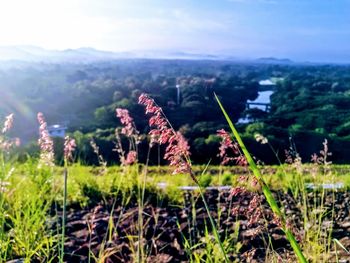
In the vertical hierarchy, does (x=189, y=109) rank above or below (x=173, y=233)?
below

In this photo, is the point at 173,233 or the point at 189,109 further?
the point at 189,109

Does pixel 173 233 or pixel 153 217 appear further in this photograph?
pixel 153 217

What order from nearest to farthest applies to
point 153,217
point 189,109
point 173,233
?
point 173,233 → point 153,217 → point 189,109

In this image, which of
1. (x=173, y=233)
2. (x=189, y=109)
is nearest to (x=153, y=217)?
(x=173, y=233)

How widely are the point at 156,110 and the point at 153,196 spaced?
3578 mm

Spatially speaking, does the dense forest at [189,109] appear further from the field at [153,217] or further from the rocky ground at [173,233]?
the rocky ground at [173,233]

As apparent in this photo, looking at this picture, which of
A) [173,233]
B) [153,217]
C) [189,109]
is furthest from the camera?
[189,109]

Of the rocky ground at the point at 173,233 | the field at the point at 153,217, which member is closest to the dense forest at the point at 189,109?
the field at the point at 153,217

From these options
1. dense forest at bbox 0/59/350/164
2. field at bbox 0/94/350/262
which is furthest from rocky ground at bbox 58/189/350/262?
dense forest at bbox 0/59/350/164

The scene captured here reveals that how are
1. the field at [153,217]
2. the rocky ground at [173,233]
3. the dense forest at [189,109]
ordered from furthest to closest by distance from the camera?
the dense forest at [189,109] < the rocky ground at [173,233] < the field at [153,217]

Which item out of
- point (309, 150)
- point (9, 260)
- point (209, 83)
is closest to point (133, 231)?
point (9, 260)

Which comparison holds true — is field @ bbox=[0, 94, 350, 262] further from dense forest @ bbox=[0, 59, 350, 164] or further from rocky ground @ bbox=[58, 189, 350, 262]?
dense forest @ bbox=[0, 59, 350, 164]

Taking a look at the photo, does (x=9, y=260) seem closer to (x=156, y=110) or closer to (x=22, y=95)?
(x=156, y=110)

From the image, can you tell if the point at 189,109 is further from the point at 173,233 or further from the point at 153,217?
the point at 173,233
